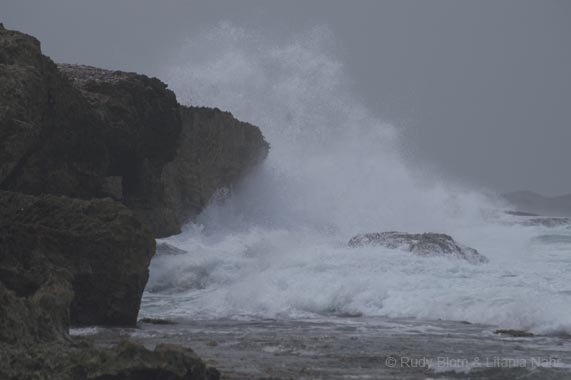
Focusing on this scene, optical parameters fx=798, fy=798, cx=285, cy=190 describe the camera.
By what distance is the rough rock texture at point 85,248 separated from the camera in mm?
9391

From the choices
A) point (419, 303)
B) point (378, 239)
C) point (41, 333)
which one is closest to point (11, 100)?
point (41, 333)

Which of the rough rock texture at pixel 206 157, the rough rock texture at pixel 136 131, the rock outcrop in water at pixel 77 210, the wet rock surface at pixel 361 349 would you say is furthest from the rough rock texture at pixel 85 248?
the rough rock texture at pixel 206 157

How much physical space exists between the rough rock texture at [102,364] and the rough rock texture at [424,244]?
11847 millimetres

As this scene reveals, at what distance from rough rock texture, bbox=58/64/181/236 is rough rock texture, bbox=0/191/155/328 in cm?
457

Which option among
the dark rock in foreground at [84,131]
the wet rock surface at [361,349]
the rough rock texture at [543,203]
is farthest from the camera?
the rough rock texture at [543,203]

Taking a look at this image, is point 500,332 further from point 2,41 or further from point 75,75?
point 75,75

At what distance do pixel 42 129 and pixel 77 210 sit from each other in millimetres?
2694

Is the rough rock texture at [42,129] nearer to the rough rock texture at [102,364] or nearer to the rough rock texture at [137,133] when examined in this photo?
the rough rock texture at [137,133]

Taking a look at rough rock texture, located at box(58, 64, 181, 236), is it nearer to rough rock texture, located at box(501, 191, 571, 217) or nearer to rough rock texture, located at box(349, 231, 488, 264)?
rough rock texture, located at box(349, 231, 488, 264)

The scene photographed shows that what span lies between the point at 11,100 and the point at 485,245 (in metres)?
16.3

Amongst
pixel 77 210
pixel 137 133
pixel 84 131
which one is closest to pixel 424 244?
pixel 137 133

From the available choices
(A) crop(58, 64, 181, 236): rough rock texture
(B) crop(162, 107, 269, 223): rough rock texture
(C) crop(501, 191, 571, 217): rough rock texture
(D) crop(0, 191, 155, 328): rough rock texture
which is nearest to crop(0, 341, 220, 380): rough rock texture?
(D) crop(0, 191, 155, 328): rough rock texture

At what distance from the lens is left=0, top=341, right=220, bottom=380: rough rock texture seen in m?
4.71

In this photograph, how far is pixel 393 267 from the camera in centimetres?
1445
